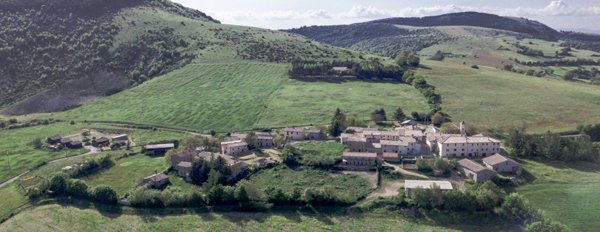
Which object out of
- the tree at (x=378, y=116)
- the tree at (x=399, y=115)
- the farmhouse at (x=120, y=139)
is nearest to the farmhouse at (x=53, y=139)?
the farmhouse at (x=120, y=139)

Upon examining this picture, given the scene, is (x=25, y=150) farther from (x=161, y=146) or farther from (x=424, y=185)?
(x=424, y=185)

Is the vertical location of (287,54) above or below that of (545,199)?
above

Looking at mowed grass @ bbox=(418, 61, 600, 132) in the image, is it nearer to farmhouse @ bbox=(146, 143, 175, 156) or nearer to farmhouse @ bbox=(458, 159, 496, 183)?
Answer: farmhouse @ bbox=(458, 159, 496, 183)

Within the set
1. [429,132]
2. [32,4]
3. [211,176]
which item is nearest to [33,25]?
[32,4]

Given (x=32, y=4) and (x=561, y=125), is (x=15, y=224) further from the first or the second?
(x=32, y=4)

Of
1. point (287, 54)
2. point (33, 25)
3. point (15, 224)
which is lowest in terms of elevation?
point (15, 224)
